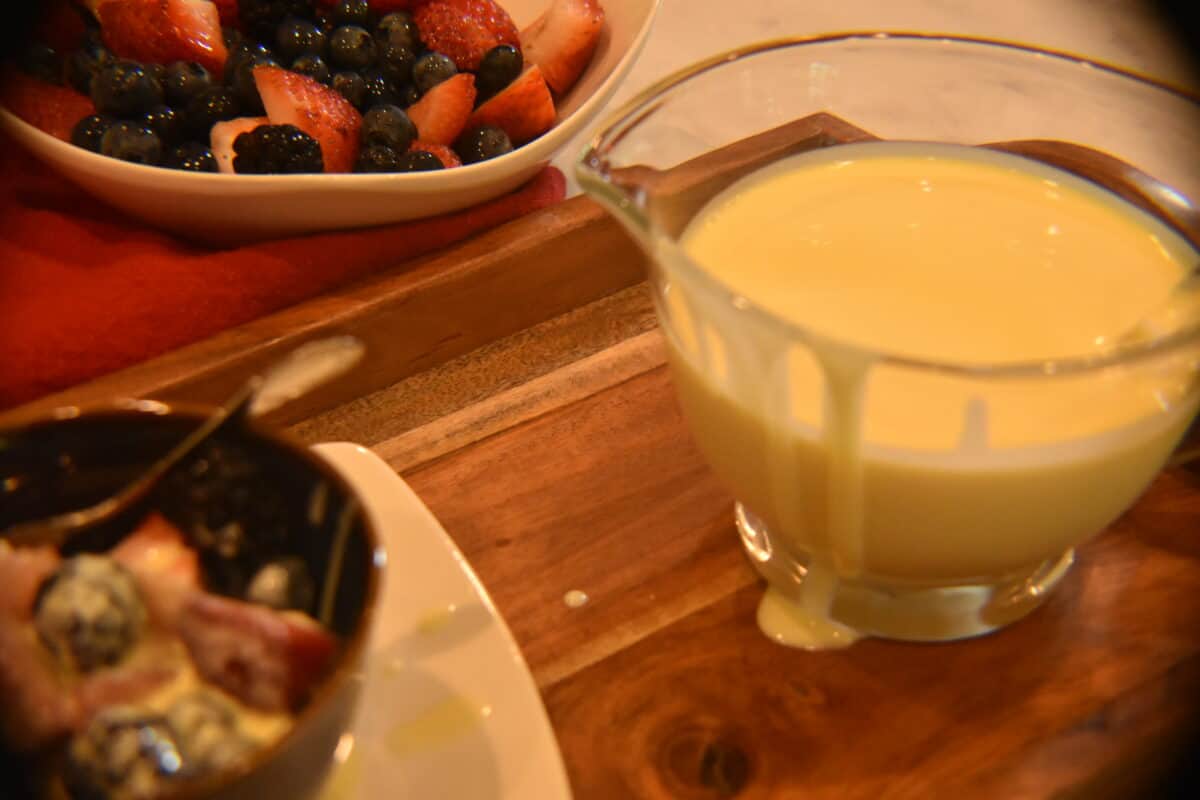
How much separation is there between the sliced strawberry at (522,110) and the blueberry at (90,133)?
0.37 meters

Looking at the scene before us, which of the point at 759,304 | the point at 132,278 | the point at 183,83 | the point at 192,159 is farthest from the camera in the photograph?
the point at 183,83

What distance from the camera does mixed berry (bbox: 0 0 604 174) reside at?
1.05m

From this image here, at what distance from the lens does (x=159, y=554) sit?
50cm

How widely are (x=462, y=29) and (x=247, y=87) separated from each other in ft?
0.82

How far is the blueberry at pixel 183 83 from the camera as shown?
112 centimetres

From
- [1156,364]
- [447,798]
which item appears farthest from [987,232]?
[447,798]

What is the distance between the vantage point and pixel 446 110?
1.12m

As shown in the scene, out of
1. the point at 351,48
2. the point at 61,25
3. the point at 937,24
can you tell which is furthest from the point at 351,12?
the point at 937,24

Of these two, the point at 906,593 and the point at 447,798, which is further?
Answer: the point at 906,593

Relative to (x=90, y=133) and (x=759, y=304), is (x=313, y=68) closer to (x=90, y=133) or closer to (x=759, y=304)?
(x=90, y=133)

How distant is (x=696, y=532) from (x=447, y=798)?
24 centimetres

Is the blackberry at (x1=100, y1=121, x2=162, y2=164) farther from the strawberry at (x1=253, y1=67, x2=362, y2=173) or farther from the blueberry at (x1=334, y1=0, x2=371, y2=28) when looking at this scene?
the blueberry at (x1=334, y1=0, x2=371, y2=28)

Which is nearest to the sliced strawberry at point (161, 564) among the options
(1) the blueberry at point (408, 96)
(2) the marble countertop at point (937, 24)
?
(1) the blueberry at point (408, 96)

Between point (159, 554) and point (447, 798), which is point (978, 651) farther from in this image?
point (159, 554)
